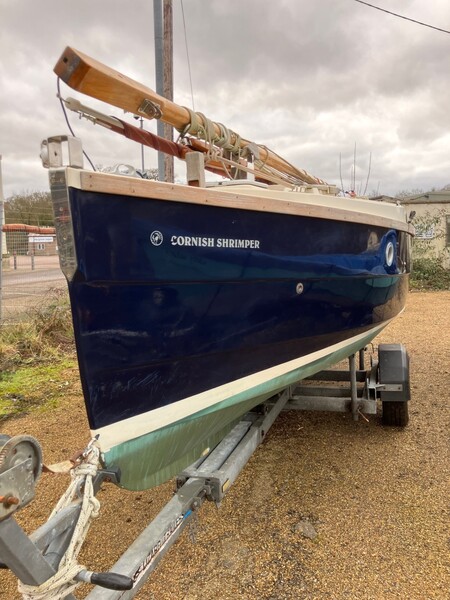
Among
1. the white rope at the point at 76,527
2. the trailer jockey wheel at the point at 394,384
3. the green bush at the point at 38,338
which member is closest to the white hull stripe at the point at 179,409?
the white rope at the point at 76,527

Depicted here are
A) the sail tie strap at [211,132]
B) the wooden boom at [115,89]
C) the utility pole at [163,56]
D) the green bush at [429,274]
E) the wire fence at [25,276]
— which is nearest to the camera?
the wooden boom at [115,89]

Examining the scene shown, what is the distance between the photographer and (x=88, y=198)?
1.74m

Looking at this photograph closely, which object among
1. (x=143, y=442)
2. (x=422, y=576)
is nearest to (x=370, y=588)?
(x=422, y=576)

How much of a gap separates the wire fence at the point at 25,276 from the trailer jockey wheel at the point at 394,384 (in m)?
5.31

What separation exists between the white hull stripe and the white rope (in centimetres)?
12

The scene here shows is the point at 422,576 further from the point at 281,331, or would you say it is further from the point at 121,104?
the point at 121,104

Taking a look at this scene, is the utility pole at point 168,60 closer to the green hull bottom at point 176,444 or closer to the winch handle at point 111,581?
the green hull bottom at point 176,444

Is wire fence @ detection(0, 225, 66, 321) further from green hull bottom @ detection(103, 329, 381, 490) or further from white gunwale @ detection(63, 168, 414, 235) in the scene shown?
white gunwale @ detection(63, 168, 414, 235)

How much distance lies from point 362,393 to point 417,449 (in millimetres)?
603

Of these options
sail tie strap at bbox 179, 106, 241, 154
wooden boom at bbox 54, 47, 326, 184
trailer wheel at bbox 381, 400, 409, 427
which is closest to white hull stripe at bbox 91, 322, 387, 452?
trailer wheel at bbox 381, 400, 409, 427

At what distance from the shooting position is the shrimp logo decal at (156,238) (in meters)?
1.93

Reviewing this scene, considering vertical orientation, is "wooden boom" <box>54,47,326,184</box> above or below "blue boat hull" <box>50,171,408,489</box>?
above

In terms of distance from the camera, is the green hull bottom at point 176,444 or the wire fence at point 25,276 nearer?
the green hull bottom at point 176,444

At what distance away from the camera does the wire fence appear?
8117 mm
